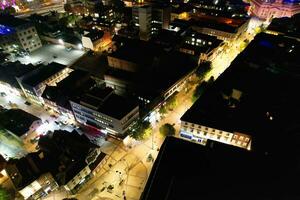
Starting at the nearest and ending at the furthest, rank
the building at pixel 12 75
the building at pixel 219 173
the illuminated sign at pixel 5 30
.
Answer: the building at pixel 219 173 < the building at pixel 12 75 < the illuminated sign at pixel 5 30

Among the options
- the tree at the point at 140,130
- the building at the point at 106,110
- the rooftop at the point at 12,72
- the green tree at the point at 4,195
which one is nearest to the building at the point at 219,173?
the tree at the point at 140,130

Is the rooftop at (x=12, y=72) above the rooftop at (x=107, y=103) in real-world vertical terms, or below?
below

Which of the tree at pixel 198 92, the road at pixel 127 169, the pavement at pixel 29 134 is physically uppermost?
the tree at pixel 198 92

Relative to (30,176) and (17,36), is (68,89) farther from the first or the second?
(17,36)

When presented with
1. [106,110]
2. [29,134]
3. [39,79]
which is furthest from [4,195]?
[39,79]

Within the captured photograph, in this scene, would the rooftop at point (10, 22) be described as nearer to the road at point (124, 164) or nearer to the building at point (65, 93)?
the road at point (124, 164)

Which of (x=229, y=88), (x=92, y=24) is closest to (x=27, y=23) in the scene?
(x=92, y=24)

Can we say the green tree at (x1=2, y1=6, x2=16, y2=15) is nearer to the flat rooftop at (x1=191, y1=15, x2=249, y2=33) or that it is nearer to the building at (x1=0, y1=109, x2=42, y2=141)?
the building at (x1=0, y1=109, x2=42, y2=141)
